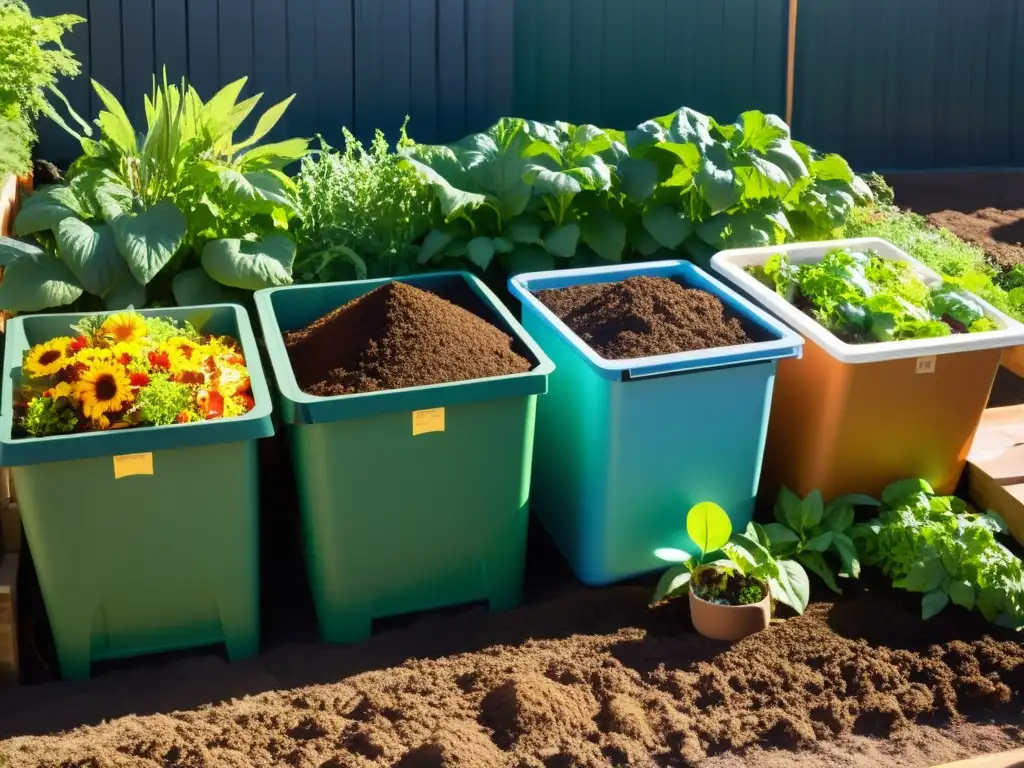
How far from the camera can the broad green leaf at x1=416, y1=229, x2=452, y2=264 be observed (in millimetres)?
3967

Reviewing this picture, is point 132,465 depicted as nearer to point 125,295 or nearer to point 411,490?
point 411,490

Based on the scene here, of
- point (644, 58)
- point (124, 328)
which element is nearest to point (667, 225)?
point (124, 328)

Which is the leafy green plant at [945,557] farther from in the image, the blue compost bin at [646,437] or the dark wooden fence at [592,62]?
the dark wooden fence at [592,62]

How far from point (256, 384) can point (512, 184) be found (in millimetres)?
1438

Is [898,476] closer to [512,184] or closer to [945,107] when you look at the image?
[512,184]

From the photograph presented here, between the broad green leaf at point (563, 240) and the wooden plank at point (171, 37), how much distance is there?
7.66 feet

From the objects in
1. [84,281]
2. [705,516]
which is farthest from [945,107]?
[84,281]

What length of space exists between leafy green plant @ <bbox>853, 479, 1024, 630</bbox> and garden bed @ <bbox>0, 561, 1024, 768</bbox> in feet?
0.23

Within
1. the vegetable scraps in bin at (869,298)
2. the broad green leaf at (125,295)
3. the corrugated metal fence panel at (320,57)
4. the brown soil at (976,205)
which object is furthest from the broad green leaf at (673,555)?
the corrugated metal fence panel at (320,57)

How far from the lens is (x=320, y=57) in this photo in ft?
18.2

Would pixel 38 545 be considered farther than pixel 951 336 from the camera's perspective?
No

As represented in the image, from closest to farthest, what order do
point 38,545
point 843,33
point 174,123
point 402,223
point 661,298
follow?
point 38,545
point 661,298
point 174,123
point 402,223
point 843,33

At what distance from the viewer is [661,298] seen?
3.44 meters

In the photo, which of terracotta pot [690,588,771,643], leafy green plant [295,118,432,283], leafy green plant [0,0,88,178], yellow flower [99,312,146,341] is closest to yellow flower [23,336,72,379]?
yellow flower [99,312,146,341]
